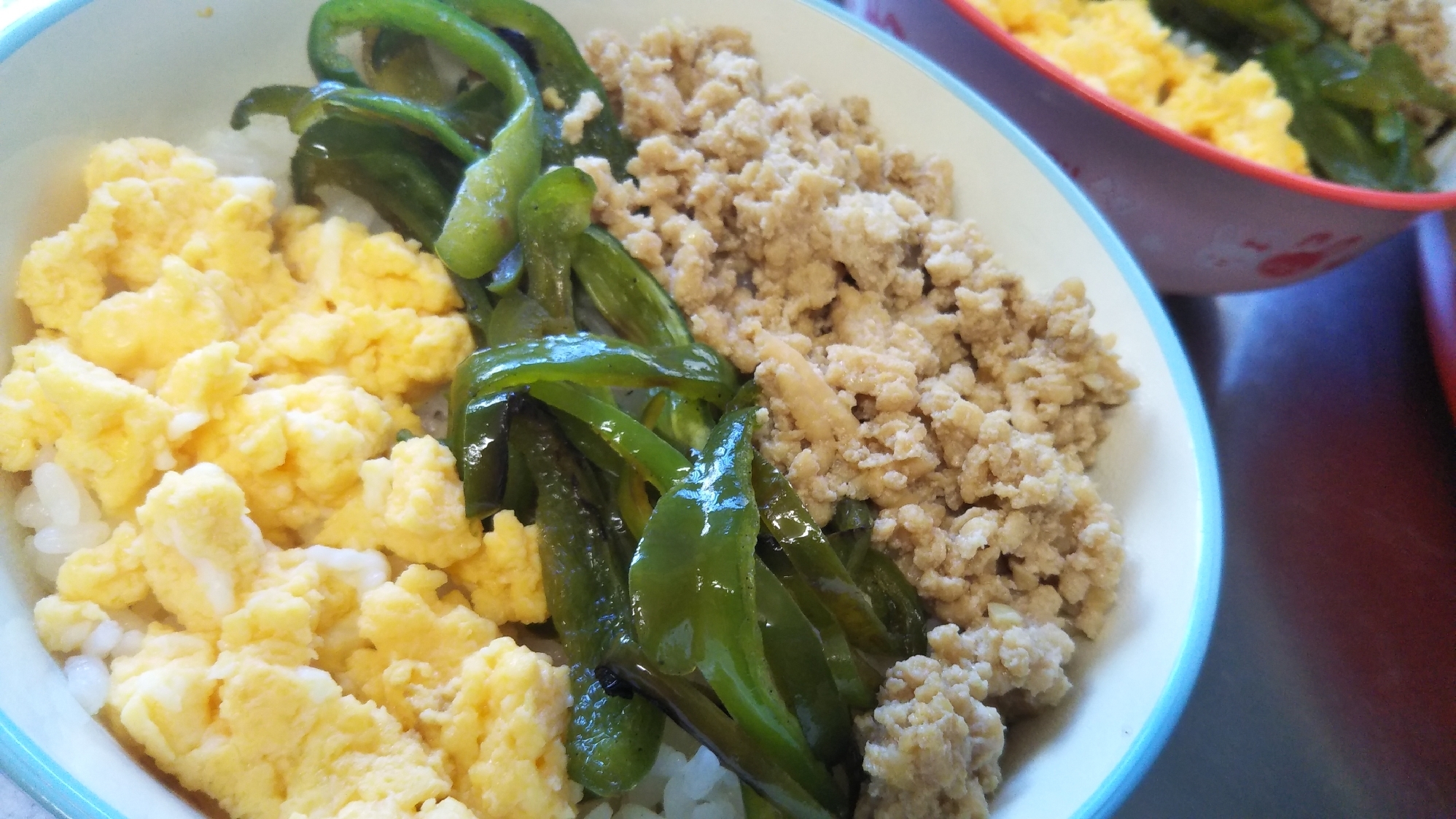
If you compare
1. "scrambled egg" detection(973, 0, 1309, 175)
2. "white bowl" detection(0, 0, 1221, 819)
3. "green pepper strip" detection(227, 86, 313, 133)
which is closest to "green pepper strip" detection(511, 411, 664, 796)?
"white bowl" detection(0, 0, 1221, 819)

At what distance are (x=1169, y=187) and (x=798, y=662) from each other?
101cm

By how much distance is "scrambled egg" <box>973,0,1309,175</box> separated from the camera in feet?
4.90

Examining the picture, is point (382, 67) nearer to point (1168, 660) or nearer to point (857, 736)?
point (857, 736)

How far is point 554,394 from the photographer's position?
3.37 feet

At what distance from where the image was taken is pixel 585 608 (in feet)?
3.20

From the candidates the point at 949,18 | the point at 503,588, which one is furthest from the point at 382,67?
the point at 949,18

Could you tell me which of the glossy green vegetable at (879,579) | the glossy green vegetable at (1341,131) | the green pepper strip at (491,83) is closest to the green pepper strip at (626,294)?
the green pepper strip at (491,83)

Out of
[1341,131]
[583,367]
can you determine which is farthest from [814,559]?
[1341,131]

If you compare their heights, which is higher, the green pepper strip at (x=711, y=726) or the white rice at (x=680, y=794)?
the green pepper strip at (x=711, y=726)

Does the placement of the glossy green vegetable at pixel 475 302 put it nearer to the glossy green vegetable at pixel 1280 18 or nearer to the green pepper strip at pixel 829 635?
the green pepper strip at pixel 829 635

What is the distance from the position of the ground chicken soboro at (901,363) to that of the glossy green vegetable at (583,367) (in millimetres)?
84

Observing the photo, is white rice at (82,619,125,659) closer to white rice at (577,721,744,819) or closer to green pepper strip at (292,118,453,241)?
white rice at (577,721,744,819)

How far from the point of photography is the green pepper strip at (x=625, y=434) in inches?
38.4

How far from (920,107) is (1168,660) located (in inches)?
35.7
